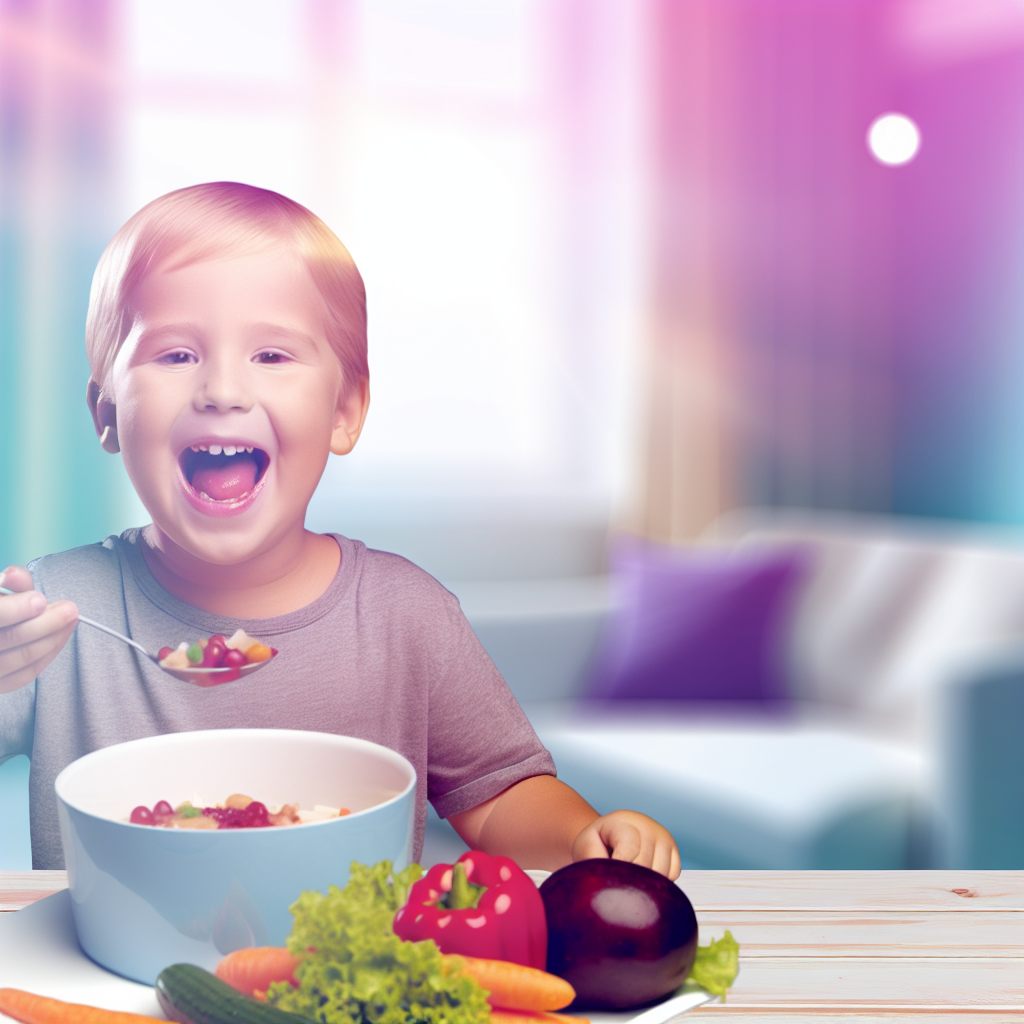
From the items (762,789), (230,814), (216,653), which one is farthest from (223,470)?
(762,789)

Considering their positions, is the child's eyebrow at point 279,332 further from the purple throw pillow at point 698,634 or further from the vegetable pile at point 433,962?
the purple throw pillow at point 698,634

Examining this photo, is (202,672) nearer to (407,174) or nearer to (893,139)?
(407,174)

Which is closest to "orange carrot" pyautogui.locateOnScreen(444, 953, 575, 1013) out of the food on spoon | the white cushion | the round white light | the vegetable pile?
the vegetable pile

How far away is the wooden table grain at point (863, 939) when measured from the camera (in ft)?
1.96

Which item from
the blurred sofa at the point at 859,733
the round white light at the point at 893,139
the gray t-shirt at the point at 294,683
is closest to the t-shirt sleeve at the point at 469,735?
the gray t-shirt at the point at 294,683

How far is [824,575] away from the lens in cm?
247

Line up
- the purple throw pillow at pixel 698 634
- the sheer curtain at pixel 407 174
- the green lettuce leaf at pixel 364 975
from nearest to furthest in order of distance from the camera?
the green lettuce leaf at pixel 364 975 < the sheer curtain at pixel 407 174 < the purple throw pillow at pixel 698 634

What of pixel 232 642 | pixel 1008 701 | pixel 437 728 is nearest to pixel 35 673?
pixel 232 642

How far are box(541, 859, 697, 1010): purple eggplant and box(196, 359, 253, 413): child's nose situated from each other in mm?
360

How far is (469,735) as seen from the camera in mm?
784

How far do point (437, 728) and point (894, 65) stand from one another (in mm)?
2620

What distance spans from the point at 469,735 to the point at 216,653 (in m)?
0.19

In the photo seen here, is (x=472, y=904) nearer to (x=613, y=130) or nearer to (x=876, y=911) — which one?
(x=876, y=911)

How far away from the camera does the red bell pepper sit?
1.89 feet
